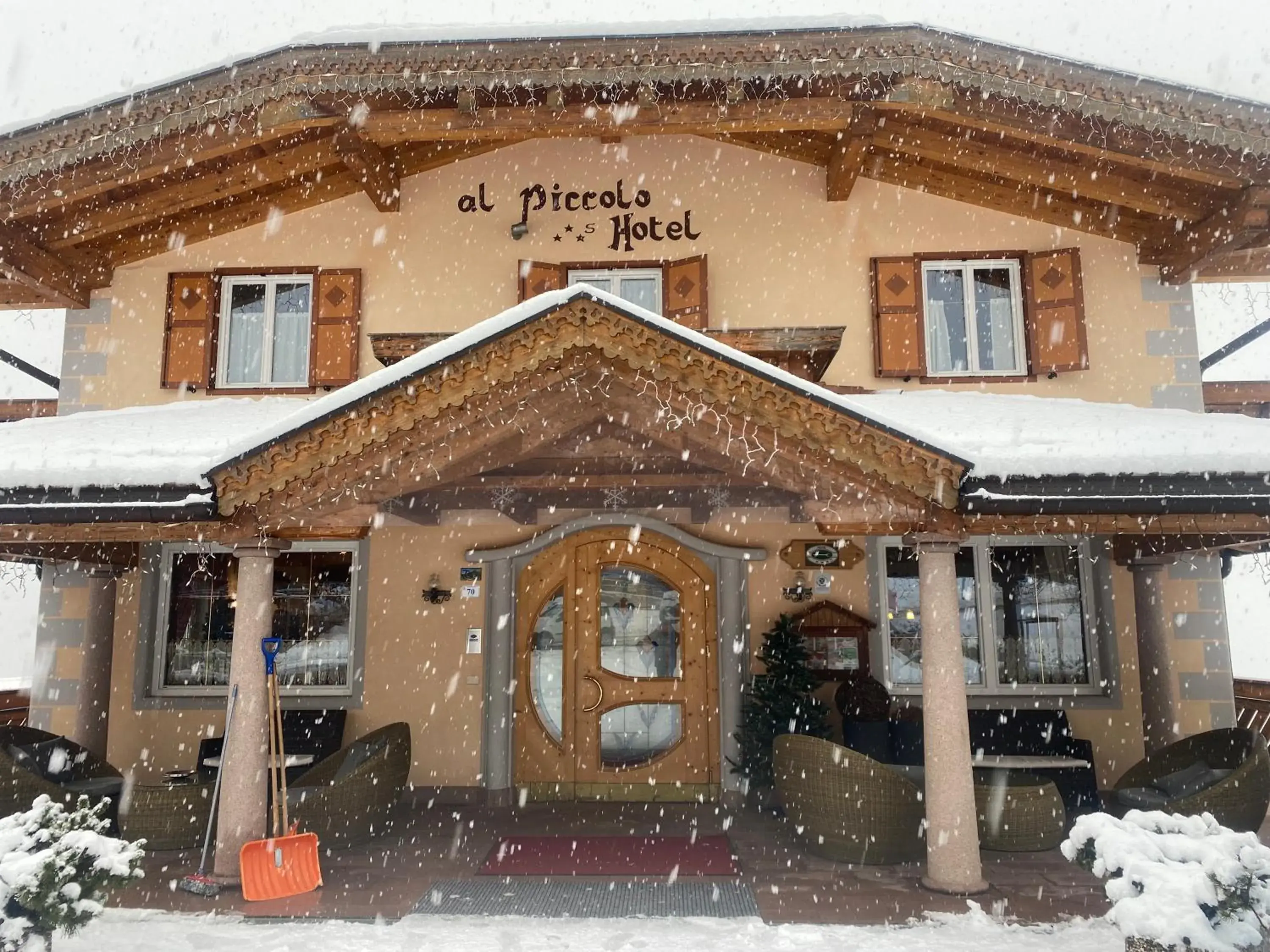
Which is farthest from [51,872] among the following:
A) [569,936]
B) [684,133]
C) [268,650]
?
[684,133]

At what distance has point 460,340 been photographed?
5.66 m

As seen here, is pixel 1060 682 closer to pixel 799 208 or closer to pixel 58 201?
pixel 799 208

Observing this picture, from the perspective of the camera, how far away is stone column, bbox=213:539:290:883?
19.6 ft

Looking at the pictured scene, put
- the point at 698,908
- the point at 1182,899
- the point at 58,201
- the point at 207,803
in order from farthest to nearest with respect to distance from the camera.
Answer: the point at 58,201 < the point at 207,803 < the point at 698,908 < the point at 1182,899

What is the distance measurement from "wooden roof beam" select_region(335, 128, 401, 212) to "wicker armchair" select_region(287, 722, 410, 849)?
470 cm

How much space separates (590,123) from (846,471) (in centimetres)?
398

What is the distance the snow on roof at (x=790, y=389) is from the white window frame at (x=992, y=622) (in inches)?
72.4

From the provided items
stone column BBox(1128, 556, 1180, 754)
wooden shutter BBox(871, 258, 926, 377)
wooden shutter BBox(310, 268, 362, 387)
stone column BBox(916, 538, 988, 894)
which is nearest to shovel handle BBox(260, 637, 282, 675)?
wooden shutter BBox(310, 268, 362, 387)

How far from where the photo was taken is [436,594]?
8.80 metres

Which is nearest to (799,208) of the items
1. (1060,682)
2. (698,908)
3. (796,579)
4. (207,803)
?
(796,579)

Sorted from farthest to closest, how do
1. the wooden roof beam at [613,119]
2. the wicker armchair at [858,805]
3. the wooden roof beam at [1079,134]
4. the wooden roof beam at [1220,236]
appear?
the wooden roof beam at [613,119]
the wooden roof beam at [1220,236]
the wooden roof beam at [1079,134]
the wicker armchair at [858,805]

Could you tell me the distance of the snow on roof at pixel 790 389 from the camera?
5.61 meters

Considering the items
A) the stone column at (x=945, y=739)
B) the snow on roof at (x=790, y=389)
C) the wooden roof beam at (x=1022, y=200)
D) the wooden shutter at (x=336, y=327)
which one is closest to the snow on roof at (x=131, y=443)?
the snow on roof at (x=790, y=389)

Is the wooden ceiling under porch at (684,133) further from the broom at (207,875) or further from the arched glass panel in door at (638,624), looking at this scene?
the broom at (207,875)
